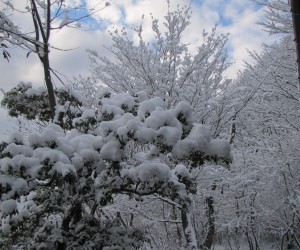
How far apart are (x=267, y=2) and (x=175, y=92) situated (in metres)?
3.22

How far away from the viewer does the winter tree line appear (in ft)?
9.53

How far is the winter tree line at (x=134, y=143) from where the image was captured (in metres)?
2.90

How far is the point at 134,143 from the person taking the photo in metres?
5.93

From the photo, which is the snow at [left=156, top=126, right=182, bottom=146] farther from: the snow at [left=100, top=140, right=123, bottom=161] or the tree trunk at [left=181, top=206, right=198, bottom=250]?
the tree trunk at [left=181, top=206, right=198, bottom=250]

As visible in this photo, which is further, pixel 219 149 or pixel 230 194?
pixel 230 194

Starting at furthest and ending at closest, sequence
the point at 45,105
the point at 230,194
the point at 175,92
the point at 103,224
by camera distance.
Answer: the point at 230,194, the point at 175,92, the point at 45,105, the point at 103,224

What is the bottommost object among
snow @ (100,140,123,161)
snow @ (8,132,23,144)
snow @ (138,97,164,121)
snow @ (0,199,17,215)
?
snow @ (0,199,17,215)

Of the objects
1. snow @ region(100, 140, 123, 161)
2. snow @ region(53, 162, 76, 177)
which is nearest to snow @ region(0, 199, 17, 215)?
snow @ region(53, 162, 76, 177)

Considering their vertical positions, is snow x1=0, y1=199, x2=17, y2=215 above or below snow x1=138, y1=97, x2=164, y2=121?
below

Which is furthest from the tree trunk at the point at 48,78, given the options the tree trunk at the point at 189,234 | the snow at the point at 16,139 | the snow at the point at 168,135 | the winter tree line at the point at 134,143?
the tree trunk at the point at 189,234

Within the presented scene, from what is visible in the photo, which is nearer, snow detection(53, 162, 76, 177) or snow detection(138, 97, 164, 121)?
snow detection(53, 162, 76, 177)

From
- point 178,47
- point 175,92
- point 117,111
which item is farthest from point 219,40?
point 117,111

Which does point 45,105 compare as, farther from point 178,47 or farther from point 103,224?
point 178,47

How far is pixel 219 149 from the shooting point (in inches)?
116
